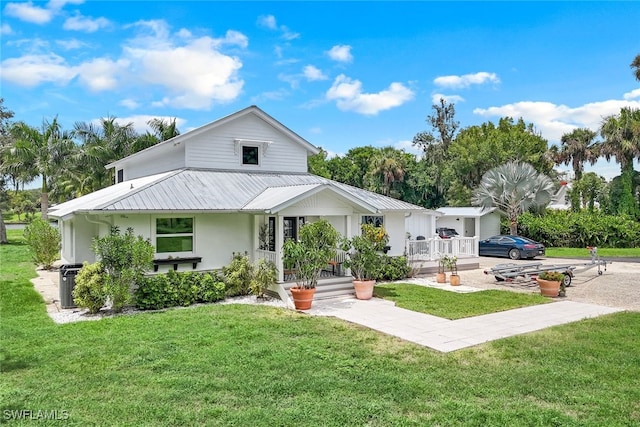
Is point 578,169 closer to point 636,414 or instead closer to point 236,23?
point 236,23

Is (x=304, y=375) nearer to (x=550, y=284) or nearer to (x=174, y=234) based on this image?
(x=174, y=234)

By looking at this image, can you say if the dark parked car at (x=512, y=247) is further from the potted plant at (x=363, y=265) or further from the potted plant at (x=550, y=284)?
the potted plant at (x=363, y=265)

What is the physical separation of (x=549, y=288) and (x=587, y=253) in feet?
58.1

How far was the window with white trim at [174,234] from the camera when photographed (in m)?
13.9

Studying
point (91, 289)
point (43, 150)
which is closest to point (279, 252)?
point (91, 289)

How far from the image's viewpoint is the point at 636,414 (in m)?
5.56

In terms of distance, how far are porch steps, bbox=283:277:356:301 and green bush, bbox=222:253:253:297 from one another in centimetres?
131

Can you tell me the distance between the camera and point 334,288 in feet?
47.9

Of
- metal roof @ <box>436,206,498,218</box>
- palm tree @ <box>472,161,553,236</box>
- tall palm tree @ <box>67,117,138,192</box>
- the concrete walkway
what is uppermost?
tall palm tree @ <box>67,117,138,192</box>

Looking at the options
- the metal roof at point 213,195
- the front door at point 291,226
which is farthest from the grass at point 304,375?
the front door at point 291,226

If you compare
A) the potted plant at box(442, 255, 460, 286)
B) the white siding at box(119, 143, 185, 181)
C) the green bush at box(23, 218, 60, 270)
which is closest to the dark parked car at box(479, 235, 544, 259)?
the potted plant at box(442, 255, 460, 286)

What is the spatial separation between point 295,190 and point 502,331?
753 cm

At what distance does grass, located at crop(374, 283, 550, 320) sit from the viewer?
12.0 metres

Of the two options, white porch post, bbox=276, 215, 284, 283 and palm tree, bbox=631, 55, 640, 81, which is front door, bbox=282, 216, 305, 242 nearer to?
white porch post, bbox=276, 215, 284, 283
